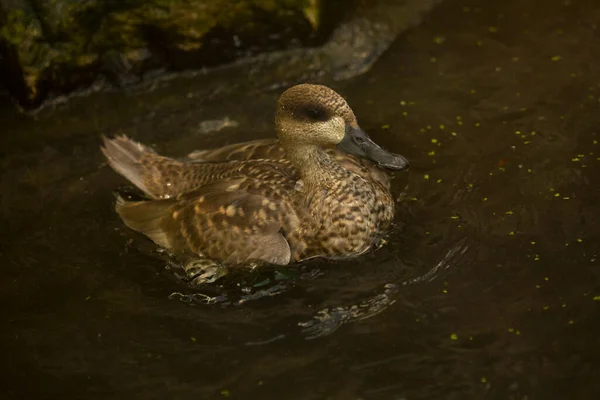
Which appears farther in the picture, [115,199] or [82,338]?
[115,199]

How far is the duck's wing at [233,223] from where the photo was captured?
4355 millimetres

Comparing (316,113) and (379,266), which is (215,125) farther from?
(379,266)

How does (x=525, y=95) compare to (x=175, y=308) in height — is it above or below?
above

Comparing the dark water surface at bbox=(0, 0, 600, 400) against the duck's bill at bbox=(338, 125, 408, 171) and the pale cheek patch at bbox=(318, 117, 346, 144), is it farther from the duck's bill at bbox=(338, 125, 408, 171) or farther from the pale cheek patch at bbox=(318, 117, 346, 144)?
the pale cheek patch at bbox=(318, 117, 346, 144)

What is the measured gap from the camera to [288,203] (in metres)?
4.46

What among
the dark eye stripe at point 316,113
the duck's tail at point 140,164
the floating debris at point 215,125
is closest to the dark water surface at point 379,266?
the floating debris at point 215,125

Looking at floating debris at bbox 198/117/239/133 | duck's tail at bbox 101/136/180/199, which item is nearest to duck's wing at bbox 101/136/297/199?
duck's tail at bbox 101/136/180/199

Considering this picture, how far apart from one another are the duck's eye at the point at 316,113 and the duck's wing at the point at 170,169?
1.27ft

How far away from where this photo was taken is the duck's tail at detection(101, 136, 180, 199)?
192 inches

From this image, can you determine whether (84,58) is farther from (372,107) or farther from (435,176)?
(435,176)

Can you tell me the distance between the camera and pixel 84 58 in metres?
5.86

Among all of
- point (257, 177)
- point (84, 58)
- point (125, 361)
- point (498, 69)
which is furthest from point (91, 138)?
point (498, 69)

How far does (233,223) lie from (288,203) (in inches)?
11.4

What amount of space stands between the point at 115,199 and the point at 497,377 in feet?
7.93
